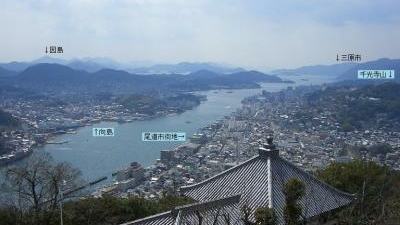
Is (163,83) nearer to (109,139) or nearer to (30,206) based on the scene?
(109,139)

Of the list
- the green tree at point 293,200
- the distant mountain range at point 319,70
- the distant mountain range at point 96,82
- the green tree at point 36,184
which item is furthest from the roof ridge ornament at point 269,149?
the distant mountain range at point 319,70

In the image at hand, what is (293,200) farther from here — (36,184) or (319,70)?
(319,70)

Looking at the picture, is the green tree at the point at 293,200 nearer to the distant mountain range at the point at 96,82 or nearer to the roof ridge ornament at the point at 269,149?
the roof ridge ornament at the point at 269,149

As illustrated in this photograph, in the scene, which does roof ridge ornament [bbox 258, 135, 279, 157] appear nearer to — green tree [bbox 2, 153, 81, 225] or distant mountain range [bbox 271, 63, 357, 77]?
green tree [bbox 2, 153, 81, 225]

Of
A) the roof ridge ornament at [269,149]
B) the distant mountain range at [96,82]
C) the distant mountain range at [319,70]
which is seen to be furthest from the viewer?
the distant mountain range at [319,70]

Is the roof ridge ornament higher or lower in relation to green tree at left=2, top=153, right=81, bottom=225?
higher

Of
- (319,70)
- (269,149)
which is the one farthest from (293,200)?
(319,70)

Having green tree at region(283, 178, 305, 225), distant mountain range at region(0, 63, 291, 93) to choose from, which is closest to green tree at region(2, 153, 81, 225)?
green tree at region(283, 178, 305, 225)

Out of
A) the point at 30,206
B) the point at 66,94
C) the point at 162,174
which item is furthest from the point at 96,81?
the point at 30,206
